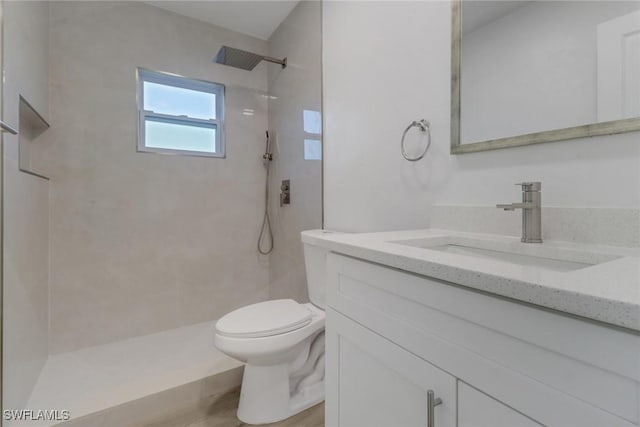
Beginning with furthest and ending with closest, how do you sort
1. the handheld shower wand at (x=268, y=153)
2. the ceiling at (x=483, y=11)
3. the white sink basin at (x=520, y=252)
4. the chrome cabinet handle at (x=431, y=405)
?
the handheld shower wand at (x=268, y=153) → the ceiling at (x=483, y=11) → the white sink basin at (x=520, y=252) → the chrome cabinet handle at (x=431, y=405)

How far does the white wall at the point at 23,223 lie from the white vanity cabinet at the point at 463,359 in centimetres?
137

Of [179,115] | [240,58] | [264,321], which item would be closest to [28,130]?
[179,115]

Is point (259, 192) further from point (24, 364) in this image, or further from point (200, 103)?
point (24, 364)

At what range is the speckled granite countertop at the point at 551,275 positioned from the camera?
38 centimetres

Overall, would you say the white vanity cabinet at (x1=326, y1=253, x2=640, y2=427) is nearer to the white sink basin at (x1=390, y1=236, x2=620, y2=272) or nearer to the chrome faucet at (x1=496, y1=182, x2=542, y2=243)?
the white sink basin at (x1=390, y1=236, x2=620, y2=272)

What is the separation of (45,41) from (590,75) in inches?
104

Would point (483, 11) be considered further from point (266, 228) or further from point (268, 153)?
point (266, 228)

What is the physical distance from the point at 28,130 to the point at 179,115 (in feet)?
2.90

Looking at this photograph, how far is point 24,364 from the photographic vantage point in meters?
1.43

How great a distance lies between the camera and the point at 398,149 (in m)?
1.42

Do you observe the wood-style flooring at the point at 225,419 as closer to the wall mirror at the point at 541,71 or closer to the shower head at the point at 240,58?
the wall mirror at the point at 541,71

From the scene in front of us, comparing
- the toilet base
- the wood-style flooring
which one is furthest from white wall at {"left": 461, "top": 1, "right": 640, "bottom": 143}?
the wood-style flooring

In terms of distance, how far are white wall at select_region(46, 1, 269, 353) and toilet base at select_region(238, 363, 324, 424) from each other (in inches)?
43.8

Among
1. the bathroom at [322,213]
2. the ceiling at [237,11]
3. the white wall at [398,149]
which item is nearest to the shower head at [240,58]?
the bathroom at [322,213]
